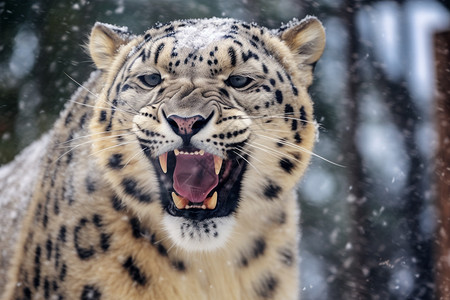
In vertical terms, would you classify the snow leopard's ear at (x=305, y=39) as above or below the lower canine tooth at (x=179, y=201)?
above

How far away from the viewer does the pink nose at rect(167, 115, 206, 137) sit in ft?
8.53

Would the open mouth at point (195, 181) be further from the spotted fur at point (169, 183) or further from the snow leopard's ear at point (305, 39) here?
the snow leopard's ear at point (305, 39)

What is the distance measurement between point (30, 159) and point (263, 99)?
1576mm

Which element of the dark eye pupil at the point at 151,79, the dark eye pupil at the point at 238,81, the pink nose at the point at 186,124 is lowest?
the pink nose at the point at 186,124

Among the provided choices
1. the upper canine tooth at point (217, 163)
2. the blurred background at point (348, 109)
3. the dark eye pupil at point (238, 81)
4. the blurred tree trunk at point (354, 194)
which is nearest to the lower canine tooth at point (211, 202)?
the upper canine tooth at point (217, 163)

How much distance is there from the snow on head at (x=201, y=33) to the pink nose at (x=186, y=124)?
1.72ft

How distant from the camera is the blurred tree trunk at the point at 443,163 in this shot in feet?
14.6

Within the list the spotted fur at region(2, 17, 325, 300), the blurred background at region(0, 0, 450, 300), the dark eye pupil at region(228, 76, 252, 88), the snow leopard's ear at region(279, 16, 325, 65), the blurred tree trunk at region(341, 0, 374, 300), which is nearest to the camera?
the spotted fur at region(2, 17, 325, 300)

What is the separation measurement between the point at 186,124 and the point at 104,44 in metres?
1.01

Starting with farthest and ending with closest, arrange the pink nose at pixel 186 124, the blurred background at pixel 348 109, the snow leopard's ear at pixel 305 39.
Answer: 1. the blurred background at pixel 348 109
2. the snow leopard's ear at pixel 305 39
3. the pink nose at pixel 186 124

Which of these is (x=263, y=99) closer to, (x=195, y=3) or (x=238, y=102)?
(x=238, y=102)

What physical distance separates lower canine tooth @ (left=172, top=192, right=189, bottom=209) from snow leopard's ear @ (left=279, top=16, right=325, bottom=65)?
1030 mm

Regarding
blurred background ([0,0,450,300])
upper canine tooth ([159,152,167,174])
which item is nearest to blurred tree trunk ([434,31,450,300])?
blurred background ([0,0,450,300])

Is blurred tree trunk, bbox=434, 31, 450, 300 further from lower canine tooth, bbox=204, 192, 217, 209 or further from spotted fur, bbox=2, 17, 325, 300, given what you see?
lower canine tooth, bbox=204, 192, 217, 209
